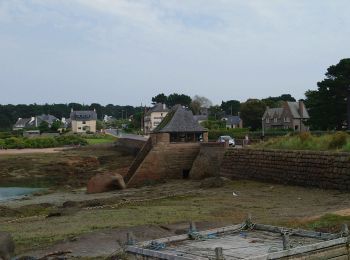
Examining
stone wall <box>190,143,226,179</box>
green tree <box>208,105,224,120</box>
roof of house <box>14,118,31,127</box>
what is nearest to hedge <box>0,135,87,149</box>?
green tree <box>208,105,224,120</box>

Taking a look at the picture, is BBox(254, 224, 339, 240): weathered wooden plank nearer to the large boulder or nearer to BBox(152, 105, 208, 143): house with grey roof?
the large boulder

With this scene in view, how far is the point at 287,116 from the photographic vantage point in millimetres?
84125

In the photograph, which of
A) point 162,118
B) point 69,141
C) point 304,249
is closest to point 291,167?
point 304,249

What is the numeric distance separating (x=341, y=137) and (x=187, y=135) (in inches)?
625

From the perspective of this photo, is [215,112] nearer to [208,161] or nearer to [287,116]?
[287,116]

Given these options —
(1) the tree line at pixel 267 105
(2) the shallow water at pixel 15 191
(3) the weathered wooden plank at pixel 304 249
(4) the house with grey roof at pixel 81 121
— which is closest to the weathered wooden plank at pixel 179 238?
(3) the weathered wooden plank at pixel 304 249

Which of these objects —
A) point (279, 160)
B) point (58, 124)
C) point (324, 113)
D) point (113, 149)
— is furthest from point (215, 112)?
point (279, 160)

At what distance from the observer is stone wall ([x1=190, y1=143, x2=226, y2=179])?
34.4 metres

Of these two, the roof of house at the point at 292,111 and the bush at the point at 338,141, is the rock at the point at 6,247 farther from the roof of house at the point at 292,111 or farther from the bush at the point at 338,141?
the roof of house at the point at 292,111

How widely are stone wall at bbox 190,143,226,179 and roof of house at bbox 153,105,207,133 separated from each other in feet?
9.38

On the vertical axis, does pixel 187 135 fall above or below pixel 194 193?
above

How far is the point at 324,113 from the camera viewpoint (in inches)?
2108

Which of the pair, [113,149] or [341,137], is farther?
[113,149]

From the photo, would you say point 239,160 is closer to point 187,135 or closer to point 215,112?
point 187,135
